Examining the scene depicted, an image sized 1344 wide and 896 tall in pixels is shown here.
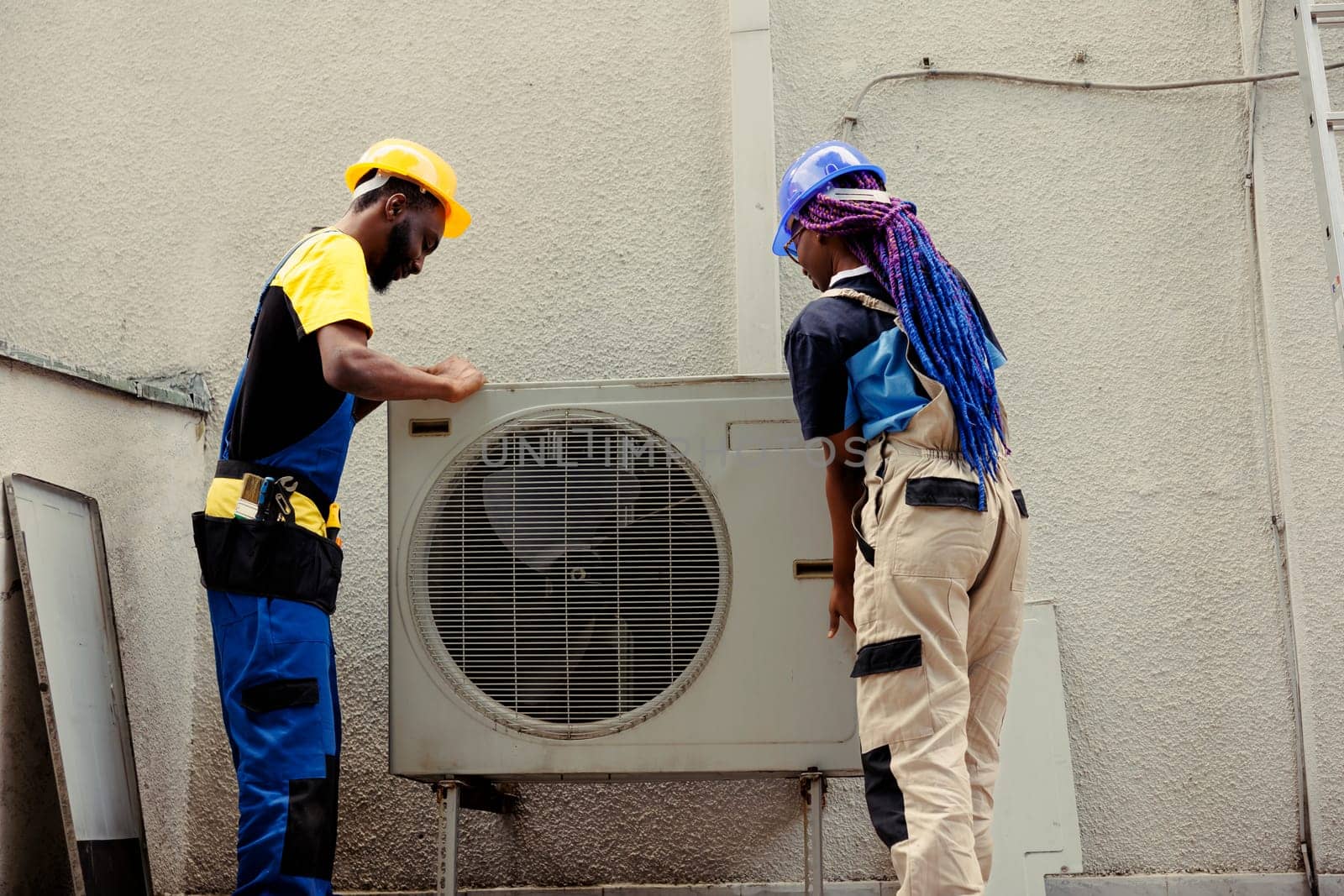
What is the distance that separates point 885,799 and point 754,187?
1489 millimetres

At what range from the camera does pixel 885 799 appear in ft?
5.68

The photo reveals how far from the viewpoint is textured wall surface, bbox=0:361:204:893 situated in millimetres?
2523

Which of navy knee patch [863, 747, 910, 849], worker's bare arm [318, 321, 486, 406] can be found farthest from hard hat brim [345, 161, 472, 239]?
navy knee patch [863, 747, 910, 849]

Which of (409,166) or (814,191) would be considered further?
(409,166)

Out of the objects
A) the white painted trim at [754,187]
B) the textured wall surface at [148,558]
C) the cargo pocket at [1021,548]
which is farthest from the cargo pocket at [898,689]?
the textured wall surface at [148,558]

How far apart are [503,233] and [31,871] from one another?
1608mm

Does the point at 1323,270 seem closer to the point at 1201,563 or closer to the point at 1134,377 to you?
the point at 1134,377

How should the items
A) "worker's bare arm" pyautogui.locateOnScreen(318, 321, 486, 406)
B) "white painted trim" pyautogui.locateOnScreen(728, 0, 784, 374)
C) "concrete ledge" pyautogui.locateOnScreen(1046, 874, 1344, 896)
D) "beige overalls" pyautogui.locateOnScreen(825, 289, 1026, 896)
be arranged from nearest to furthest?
"beige overalls" pyautogui.locateOnScreen(825, 289, 1026, 896), "worker's bare arm" pyautogui.locateOnScreen(318, 321, 486, 406), "concrete ledge" pyautogui.locateOnScreen(1046, 874, 1344, 896), "white painted trim" pyautogui.locateOnScreen(728, 0, 784, 374)

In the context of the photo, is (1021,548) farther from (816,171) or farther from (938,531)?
(816,171)

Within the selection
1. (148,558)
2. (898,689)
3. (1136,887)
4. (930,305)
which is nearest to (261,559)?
(148,558)

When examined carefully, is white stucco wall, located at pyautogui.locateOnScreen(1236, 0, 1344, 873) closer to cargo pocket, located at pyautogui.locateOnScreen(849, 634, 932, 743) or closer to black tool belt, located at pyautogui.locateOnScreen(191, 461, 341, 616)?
cargo pocket, located at pyautogui.locateOnScreen(849, 634, 932, 743)

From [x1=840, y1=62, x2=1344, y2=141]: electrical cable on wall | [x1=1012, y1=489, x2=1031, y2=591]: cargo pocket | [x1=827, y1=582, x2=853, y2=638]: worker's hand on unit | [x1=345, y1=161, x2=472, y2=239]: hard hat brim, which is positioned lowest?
[x1=827, y1=582, x2=853, y2=638]: worker's hand on unit

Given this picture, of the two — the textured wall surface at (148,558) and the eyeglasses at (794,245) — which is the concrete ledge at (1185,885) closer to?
the eyeglasses at (794,245)

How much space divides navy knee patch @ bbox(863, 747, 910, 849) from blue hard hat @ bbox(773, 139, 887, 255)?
0.88 meters
